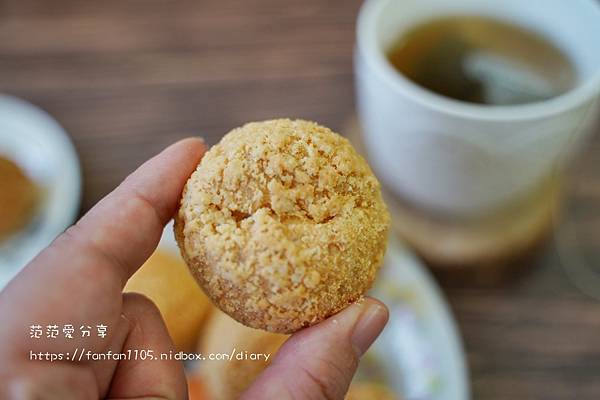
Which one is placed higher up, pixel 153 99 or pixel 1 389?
pixel 1 389

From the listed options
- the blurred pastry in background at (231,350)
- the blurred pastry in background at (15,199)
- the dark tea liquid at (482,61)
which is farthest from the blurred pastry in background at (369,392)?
the blurred pastry in background at (15,199)

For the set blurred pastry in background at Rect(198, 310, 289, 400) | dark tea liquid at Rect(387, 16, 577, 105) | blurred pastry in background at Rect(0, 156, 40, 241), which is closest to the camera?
blurred pastry in background at Rect(198, 310, 289, 400)

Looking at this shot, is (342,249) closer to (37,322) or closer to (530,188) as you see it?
(37,322)

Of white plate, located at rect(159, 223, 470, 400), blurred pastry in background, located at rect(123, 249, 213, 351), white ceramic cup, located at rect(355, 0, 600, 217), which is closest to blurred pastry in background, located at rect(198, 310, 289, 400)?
blurred pastry in background, located at rect(123, 249, 213, 351)

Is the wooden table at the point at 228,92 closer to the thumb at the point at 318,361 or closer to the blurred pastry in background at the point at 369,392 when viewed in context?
the blurred pastry in background at the point at 369,392

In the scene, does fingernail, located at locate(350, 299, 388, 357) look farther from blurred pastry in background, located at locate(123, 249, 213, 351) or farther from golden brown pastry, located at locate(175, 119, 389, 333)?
blurred pastry in background, located at locate(123, 249, 213, 351)

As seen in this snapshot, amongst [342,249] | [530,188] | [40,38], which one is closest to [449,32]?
[530,188]

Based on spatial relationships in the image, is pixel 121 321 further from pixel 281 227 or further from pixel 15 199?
pixel 15 199
